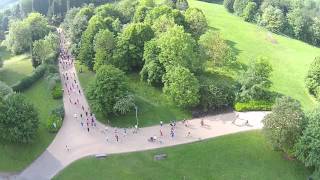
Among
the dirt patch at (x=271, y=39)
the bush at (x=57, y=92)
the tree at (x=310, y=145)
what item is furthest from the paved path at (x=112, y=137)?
the dirt patch at (x=271, y=39)

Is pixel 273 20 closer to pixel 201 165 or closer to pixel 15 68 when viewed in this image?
pixel 15 68

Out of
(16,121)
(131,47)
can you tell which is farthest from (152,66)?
(16,121)

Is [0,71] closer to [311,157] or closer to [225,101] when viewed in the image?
[225,101]

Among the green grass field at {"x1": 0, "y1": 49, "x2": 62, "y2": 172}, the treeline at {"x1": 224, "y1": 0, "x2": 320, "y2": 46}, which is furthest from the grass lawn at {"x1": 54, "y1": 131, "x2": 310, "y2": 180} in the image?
the treeline at {"x1": 224, "y1": 0, "x2": 320, "y2": 46}

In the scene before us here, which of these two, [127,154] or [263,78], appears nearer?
[127,154]

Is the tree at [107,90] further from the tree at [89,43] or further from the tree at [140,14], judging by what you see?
the tree at [140,14]

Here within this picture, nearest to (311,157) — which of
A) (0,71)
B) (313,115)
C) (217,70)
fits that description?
(313,115)
